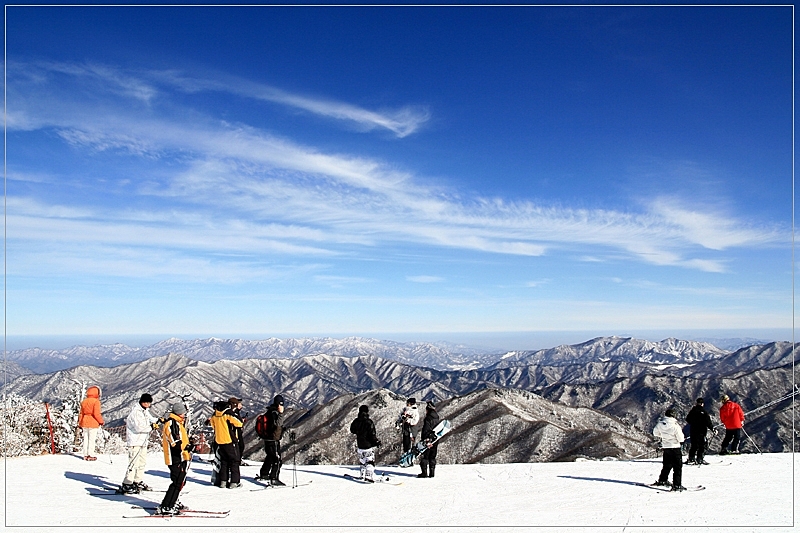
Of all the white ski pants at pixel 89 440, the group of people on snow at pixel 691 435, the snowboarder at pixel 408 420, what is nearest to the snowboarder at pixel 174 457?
the snowboarder at pixel 408 420

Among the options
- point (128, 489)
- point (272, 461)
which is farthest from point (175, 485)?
point (272, 461)

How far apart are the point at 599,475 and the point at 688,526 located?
241 inches

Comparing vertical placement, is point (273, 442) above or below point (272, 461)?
above

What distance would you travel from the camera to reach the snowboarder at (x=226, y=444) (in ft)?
52.3

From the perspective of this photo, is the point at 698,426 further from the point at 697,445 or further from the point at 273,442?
the point at 273,442

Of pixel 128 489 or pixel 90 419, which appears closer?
pixel 128 489

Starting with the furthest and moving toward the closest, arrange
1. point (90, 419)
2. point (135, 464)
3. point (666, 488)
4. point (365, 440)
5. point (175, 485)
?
point (90, 419)
point (365, 440)
point (666, 488)
point (135, 464)
point (175, 485)

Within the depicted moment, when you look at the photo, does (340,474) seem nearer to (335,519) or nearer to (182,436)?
(335,519)

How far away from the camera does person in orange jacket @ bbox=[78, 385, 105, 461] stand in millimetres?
20384

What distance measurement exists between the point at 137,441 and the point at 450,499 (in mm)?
9326

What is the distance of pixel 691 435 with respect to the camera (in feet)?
63.4

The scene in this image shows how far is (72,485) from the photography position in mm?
17312

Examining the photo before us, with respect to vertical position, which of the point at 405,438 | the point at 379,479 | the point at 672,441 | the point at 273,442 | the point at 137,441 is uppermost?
the point at 672,441

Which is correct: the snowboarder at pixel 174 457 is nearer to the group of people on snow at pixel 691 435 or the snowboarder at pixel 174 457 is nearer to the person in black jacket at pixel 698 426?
the group of people on snow at pixel 691 435
